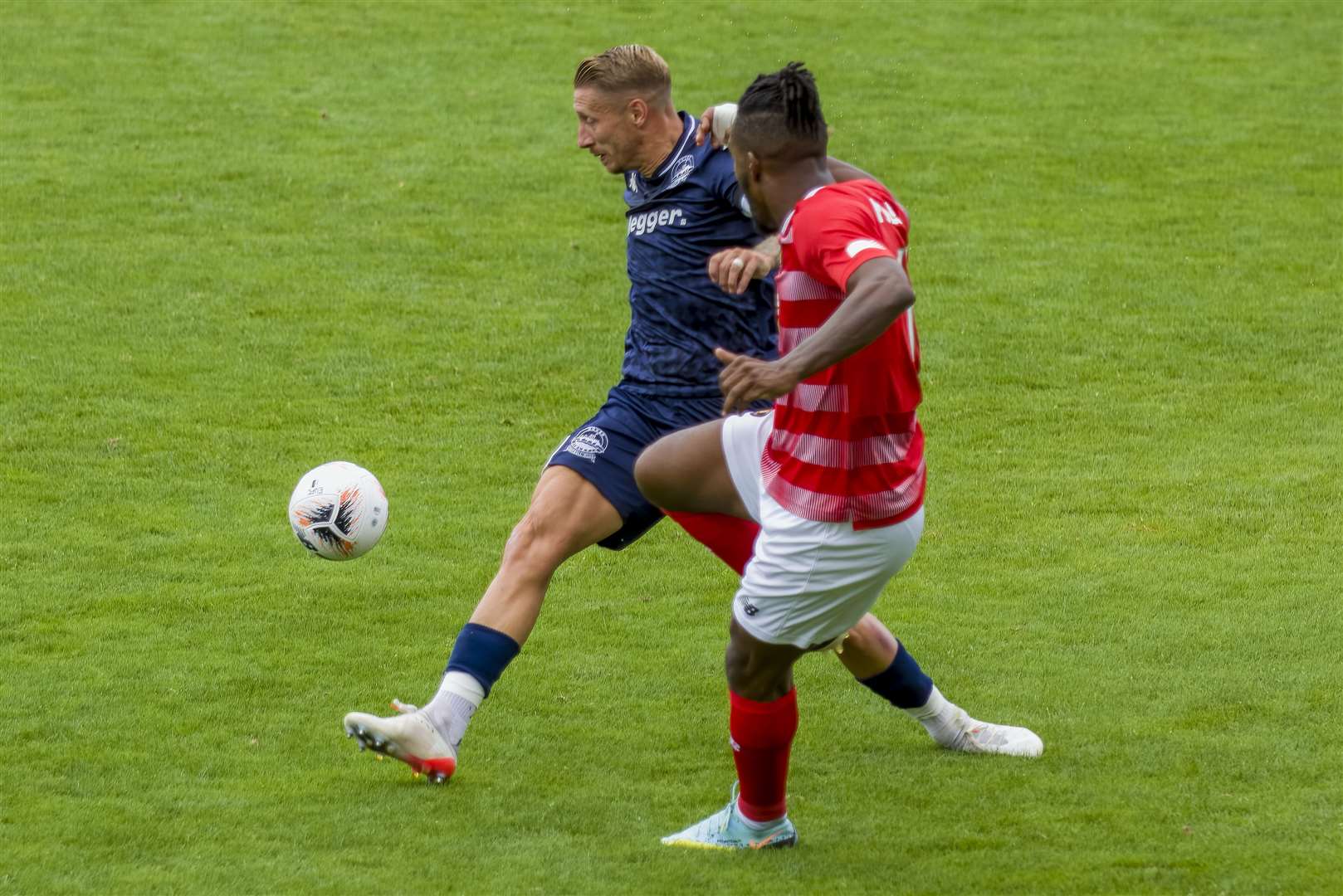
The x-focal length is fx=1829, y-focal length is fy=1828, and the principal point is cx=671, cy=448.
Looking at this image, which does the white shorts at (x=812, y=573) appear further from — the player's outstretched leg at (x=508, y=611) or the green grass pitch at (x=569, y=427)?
Result: the player's outstretched leg at (x=508, y=611)

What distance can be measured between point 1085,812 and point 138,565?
4.48 meters

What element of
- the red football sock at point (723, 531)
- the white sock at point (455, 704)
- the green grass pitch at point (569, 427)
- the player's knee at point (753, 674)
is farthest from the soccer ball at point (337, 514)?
the player's knee at point (753, 674)

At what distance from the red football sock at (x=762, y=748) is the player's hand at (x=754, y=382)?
113 cm

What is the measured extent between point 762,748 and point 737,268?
1.38 meters

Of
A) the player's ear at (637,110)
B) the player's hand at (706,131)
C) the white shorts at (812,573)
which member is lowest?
the white shorts at (812,573)

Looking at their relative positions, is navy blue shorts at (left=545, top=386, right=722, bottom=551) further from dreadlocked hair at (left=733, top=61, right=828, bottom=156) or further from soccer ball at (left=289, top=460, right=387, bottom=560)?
dreadlocked hair at (left=733, top=61, right=828, bottom=156)

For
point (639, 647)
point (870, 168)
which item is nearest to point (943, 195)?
point (870, 168)

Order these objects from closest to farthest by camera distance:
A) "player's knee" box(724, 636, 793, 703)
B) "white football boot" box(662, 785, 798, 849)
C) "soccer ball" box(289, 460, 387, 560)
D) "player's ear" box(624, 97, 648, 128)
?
"player's knee" box(724, 636, 793, 703), "white football boot" box(662, 785, 798, 849), "player's ear" box(624, 97, 648, 128), "soccer ball" box(289, 460, 387, 560)

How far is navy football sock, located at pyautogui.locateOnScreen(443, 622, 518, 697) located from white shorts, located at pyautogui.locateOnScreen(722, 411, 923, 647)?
1095 mm

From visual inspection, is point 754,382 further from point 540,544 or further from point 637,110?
point 637,110

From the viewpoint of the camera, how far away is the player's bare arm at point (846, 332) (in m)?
4.32

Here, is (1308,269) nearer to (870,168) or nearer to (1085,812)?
(870,168)

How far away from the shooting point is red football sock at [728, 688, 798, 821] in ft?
17.1

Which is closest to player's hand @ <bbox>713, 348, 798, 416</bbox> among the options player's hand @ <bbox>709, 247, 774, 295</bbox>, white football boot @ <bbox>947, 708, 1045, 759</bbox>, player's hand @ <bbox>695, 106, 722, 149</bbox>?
player's hand @ <bbox>709, 247, 774, 295</bbox>
